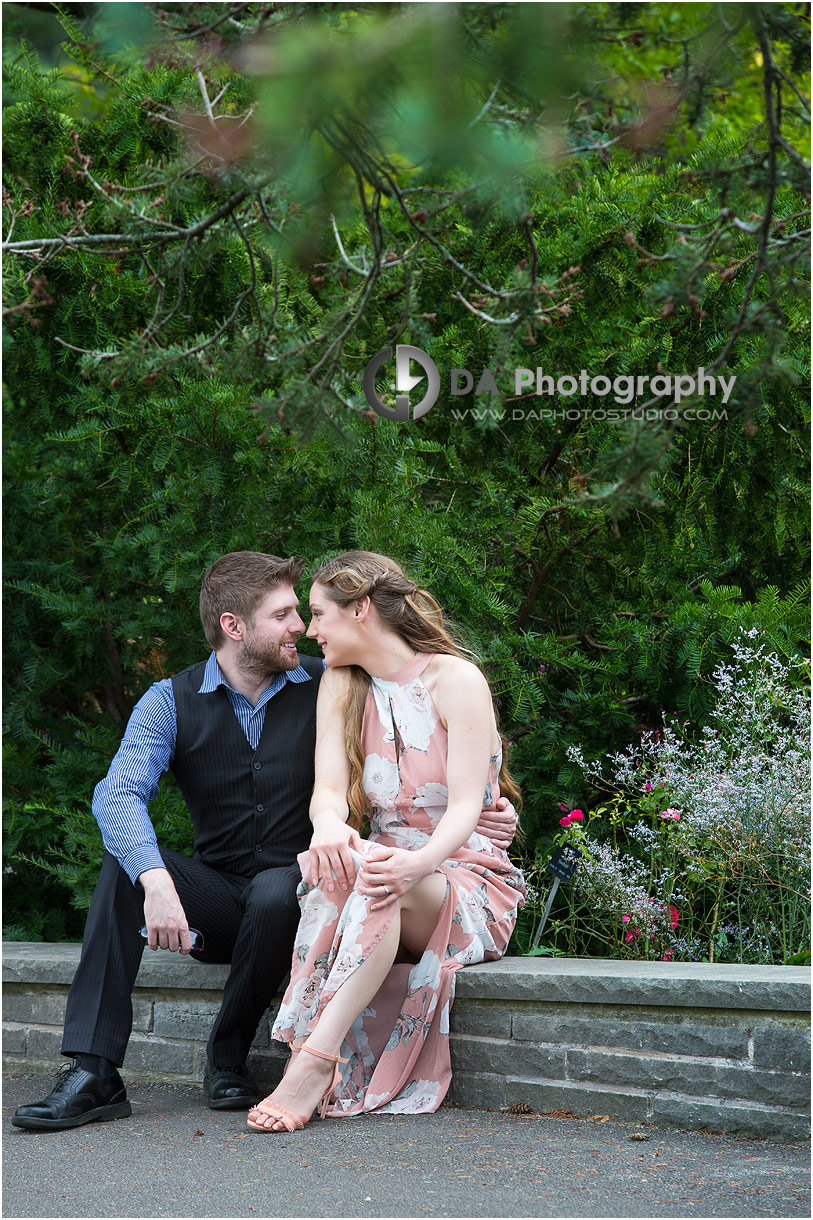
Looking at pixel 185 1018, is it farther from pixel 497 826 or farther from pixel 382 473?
pixel 382 473

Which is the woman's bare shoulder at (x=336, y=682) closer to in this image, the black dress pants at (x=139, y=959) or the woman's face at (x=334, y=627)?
the woman's face at (x=334, y=627)

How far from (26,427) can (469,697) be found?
8.67ft

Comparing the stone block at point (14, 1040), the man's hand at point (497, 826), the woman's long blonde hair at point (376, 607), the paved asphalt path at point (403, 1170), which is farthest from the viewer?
the stone block at point (14, 1040)

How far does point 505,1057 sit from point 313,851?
703 mm

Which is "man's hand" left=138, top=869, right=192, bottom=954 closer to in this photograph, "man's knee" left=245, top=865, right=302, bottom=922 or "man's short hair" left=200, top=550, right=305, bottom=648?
"man's knee" left=245, top=865, right=302, bottom=922

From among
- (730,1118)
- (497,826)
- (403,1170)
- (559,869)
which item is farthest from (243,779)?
(730,1118)

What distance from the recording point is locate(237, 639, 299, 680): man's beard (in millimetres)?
3256

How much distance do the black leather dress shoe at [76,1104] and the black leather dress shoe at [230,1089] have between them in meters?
0.21

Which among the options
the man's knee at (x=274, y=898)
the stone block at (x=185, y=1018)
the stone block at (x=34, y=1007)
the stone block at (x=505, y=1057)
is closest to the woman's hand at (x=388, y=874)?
the man's knee at (x=274, y=898)

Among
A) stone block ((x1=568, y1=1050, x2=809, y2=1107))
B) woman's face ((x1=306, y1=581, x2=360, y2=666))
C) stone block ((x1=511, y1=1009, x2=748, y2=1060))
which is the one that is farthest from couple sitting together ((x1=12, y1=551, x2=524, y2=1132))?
stone block ((x1=568, y1=1050, x2=809, y2=1107))

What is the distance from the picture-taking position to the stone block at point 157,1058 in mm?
3291


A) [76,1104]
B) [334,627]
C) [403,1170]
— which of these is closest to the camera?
[403,1170]

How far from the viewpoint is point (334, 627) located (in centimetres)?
308

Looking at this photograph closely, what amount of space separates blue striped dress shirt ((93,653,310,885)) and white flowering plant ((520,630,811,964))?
1.13 meters
